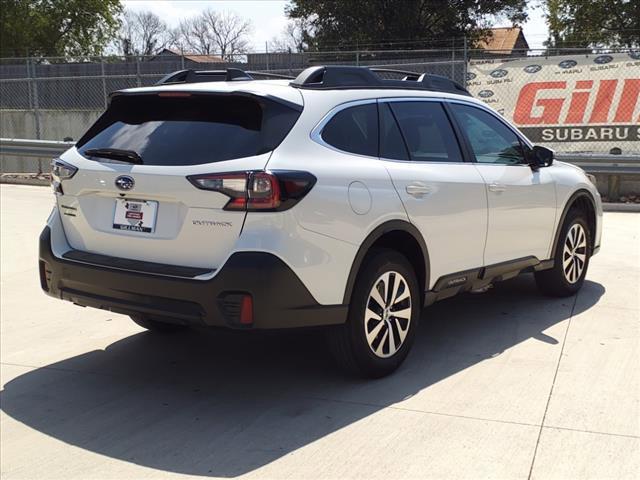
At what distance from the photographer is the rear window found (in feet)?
12.9

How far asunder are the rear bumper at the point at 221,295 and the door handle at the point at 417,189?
890 millimetres

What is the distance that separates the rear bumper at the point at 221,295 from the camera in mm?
3727

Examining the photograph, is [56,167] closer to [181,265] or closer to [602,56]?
[181,265]

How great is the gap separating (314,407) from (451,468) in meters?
0.97

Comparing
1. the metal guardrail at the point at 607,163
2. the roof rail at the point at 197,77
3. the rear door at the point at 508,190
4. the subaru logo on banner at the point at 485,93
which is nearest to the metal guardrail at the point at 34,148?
the subaru logo on banner at the point at 485,93

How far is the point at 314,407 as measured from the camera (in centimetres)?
418

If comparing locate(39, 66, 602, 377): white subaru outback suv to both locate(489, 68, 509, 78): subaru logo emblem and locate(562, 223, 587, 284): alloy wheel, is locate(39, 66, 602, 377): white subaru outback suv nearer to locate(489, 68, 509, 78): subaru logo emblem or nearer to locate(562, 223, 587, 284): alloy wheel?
locate(562, 223, 587, 284): alloy wheel

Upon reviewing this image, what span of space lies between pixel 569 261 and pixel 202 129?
3567 mm

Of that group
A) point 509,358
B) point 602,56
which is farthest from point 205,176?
point 602,56

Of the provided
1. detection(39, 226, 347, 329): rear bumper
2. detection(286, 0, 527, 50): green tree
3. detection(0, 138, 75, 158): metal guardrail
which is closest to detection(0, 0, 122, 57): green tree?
detection(286, 0, 527, 50): green tree

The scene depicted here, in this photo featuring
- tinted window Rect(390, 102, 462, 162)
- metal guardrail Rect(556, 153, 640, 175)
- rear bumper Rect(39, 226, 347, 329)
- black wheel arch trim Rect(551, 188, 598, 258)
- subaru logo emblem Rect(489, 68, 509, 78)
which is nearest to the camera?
rear bumper Rect(39, 226, 347, 329)

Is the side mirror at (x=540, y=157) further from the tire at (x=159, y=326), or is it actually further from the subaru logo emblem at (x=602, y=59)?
the subaru logo emblem at (x=602, y=59)

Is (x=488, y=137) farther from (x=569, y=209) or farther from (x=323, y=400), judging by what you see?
(x=323, y=400)

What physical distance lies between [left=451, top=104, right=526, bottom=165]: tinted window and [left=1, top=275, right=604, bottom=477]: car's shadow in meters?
1.25
